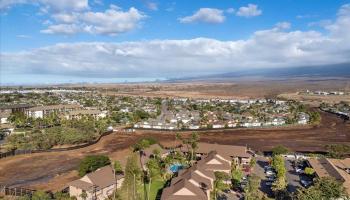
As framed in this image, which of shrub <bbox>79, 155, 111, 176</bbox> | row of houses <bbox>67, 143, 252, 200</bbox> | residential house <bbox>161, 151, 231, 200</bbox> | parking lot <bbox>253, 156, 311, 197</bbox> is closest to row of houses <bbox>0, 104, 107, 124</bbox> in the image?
shrub <bbox>79, 155, 111, 176</bbox>

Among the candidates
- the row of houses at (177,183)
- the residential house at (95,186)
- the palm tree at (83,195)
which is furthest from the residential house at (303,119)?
the palm tree at (83,195)

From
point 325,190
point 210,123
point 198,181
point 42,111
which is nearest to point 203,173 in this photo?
point 198,181

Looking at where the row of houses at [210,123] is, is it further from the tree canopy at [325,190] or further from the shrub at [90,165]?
the tree canopy at [325,190]

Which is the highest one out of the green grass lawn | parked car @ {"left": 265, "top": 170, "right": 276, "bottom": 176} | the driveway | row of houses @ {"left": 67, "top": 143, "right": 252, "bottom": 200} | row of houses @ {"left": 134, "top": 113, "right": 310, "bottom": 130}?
row of houses @ {"left": 67, "top": 143, "right": 252, "bottom": 200}

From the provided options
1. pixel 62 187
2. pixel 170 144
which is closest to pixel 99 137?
pixel 170 144

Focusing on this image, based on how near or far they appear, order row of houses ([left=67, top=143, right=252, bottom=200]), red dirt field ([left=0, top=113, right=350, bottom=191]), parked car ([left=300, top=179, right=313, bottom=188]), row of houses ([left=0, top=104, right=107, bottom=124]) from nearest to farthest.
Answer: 1. row of houses ([left=67, top=143, right=252, bottom=200])
2. parked car ([left=300, top=179, right=313, bottom=188])
3. red dirt field ([left=0, top=113, right=350, bottom=191])
4. row of houses ([left=0, top=104, right=107, bottom=124])

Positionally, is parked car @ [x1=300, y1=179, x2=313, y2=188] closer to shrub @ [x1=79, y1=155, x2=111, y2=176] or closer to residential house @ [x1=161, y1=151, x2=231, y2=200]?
residential house @ [x1=161, y1=151, x2=231, y2=200]

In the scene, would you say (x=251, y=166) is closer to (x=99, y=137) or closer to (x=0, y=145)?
(x=99, y=137)
